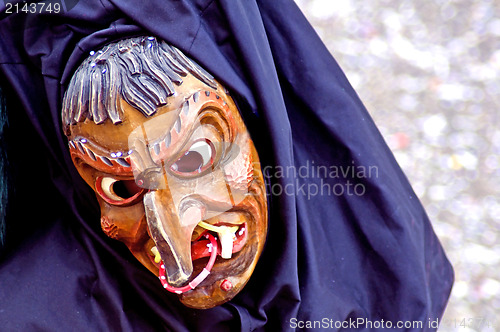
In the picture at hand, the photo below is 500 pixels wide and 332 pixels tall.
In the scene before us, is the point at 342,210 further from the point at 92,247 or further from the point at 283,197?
the point at 92,247

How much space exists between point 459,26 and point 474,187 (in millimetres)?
560

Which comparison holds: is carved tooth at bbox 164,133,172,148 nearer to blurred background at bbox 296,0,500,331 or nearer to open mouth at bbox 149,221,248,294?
open mouth at bbox 149,221,248,294

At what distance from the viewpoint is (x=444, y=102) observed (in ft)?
6.66

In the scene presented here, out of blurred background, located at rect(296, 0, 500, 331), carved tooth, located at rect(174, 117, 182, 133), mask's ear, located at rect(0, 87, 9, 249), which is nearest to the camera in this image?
carved tooth, located at rect(174, 117, 182, 133)

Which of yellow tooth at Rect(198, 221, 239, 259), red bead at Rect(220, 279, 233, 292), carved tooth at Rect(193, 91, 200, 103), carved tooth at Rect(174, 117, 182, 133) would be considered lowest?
red bead at Rect(220, 279, 233, 292)

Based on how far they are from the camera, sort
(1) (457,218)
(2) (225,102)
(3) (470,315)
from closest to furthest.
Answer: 1. (2) (225,102)
2. (3) (470,315)
3. (1) (457,218)

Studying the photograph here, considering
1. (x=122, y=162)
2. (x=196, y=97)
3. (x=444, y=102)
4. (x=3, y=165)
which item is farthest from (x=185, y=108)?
(x=444, y=102)

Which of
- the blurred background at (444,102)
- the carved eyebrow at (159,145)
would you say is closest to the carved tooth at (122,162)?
the carved eyebrow at (159,145)

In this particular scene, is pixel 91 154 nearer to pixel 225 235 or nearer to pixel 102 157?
pixel 102 157

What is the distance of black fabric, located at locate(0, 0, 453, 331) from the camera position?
111 centimetres

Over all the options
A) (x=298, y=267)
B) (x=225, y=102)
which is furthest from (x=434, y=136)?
(x=225, y=102)

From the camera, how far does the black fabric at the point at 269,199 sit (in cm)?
111

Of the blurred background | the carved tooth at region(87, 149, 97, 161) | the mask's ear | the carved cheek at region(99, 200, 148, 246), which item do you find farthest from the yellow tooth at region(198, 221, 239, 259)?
the blurred background

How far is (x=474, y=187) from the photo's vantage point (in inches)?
75.9
